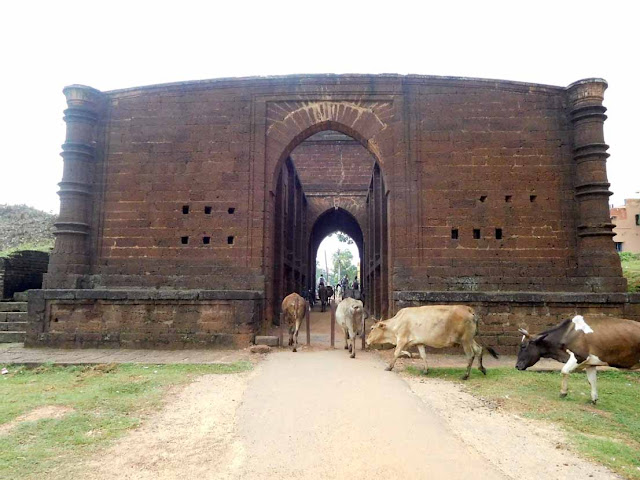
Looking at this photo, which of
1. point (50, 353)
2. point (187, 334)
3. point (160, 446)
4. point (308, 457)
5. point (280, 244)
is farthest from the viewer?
point (280, 244)

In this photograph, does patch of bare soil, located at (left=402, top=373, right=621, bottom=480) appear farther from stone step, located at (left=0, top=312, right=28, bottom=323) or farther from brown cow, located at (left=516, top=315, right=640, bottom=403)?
stone step, located at (left=0, top=312, right=28, bottom=323)

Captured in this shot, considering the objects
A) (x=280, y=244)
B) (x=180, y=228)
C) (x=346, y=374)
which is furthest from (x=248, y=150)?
(x=346, y=374)

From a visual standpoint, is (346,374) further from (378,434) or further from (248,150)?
(248,150)

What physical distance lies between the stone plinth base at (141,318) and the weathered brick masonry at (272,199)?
0.11 feet

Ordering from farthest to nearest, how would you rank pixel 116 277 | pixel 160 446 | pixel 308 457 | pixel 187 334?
pixel 116 277 < pixel 187 334 < pixel 160 446 < pixel 308 457

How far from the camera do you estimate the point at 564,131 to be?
35.0ft

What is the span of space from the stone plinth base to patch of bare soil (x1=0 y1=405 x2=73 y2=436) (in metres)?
4.46

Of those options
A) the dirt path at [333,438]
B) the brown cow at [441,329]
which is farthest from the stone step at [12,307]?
the brown cow at [441,329]

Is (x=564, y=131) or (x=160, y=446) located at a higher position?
(x=564, y=131)

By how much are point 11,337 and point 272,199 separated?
25.9 feet

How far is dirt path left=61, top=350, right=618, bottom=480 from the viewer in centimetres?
352

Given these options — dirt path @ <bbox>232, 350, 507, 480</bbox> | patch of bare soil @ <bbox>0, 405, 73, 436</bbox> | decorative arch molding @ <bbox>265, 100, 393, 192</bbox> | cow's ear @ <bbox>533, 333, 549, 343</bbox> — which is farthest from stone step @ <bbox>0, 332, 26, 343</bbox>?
cow's ear @ <bbox>533, 333, 549, 343</bbox>

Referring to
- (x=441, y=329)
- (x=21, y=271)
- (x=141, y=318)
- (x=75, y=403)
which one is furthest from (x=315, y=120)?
(x=21, y=271)

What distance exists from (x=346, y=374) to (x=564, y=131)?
8684 mm
